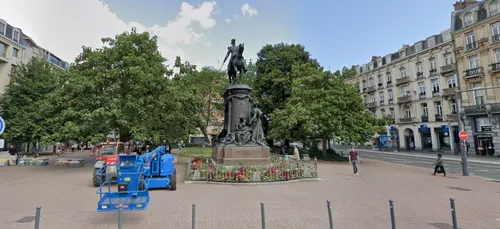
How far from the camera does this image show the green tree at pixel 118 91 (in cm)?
1789

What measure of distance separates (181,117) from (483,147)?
3666 cm

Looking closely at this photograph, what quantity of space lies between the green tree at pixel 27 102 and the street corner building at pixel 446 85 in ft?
150

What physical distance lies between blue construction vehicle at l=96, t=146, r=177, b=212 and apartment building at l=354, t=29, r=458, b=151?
4124 centimetres

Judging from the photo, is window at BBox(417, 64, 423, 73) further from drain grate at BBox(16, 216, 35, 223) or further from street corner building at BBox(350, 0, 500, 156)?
drain grate at BBox(16, 216, 35, 223)

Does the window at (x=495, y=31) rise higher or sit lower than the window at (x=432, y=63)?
higher

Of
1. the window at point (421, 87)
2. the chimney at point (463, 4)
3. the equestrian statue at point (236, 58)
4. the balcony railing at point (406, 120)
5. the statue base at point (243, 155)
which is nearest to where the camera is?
the statue base at point (243, 155)

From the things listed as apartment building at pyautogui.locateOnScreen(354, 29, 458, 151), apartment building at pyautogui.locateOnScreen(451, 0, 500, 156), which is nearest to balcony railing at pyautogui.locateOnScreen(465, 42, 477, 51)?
apartment building at pyautogui.locateOnScreen(451, 0, 500, 156)

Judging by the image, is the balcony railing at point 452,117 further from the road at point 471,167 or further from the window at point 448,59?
the road at point 471,167

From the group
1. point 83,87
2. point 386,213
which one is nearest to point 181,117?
point 83,87

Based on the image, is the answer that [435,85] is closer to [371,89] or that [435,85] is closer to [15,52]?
[371,89]

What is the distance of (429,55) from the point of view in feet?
130

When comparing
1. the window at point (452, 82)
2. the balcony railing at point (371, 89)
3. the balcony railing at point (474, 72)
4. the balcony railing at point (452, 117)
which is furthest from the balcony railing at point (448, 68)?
the balcony railing at point (371, 89)

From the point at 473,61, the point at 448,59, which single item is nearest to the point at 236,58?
the point at 473,61

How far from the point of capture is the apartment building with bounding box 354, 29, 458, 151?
3728 cm
